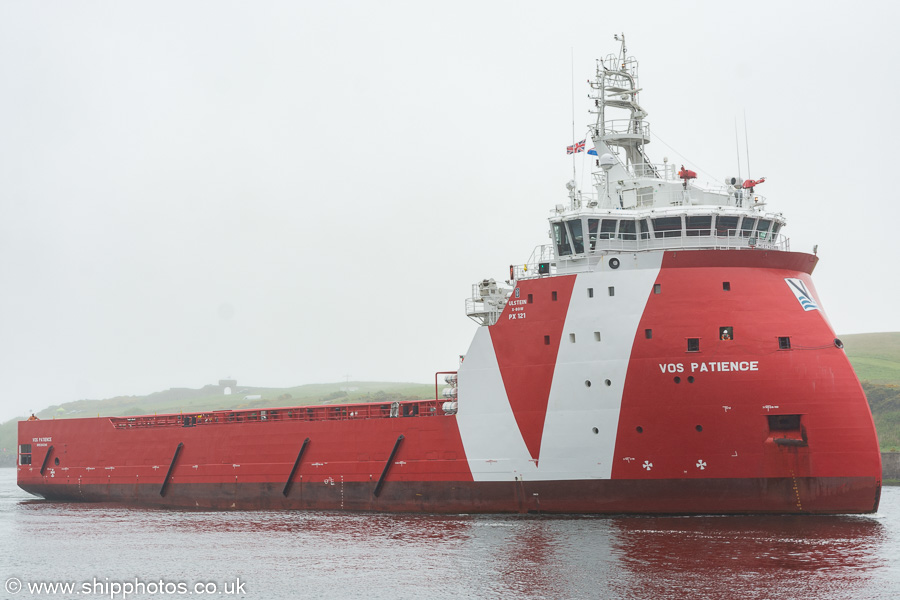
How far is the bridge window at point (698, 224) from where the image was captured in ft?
75.9

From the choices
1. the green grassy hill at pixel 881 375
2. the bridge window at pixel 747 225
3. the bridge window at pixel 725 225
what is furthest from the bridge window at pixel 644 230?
the green grassy hill at pixel 881 375

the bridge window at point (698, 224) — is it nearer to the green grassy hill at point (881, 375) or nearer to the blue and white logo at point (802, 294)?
the blue and white logo at point (802, 294)

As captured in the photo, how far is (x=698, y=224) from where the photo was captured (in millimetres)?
23203

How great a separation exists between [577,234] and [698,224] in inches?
125

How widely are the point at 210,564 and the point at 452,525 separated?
20.9ft

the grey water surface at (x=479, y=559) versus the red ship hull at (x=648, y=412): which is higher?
the red ship hull at (x=648, y=412)

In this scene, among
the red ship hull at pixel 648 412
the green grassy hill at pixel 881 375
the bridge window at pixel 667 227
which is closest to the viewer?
the red ship hull at pixel 648 412

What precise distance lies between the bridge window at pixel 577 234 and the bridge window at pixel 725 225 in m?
3.57

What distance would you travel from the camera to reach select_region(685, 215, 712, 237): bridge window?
2312 cm

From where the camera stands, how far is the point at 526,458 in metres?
23.4

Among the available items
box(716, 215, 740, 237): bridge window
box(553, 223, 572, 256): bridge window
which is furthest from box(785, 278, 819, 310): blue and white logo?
box(553, 223, 572, 256): bridge window

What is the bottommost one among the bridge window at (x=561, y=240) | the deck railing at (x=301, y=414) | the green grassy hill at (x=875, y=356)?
the deck railing at (x=301, y=414)

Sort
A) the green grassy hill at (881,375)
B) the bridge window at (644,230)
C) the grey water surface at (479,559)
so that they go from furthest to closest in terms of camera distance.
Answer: the green grassy hill at (881,375) → the bridge window at (644,230) → the grey water surface at (479,559)

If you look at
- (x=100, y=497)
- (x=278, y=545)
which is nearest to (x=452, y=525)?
(x=278, y=545)
